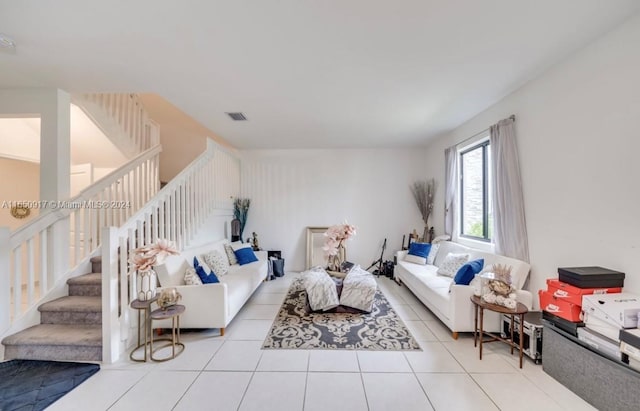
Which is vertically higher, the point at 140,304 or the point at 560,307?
the point at 560,307

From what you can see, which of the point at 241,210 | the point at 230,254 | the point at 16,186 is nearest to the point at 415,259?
the point at 230,254

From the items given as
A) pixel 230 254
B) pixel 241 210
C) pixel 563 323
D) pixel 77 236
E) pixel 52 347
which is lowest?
pixel 52 347

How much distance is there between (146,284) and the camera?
274 centimetres

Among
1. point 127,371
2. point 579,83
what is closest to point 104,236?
point 127,371

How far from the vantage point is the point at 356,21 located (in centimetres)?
180

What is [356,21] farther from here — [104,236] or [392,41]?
[104,236]

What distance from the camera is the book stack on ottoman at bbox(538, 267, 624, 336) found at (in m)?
1.87

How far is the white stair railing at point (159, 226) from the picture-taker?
7.70 ft

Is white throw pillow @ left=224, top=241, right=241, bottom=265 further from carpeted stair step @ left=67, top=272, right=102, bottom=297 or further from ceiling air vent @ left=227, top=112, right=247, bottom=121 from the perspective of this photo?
ceiling air vent @ left=227, top=112, right=247, bottom=121

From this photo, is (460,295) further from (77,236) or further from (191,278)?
(77,236)

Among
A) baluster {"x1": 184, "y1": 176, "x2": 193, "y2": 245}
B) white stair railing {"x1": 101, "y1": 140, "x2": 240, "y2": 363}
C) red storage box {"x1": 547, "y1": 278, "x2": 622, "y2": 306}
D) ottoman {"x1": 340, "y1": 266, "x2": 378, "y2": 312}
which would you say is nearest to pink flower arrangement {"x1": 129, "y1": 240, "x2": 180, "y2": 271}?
white stair railing {"x1": 101, "y1": 140, "x2": 240, "y2": 363}

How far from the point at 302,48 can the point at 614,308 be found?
3003 mm

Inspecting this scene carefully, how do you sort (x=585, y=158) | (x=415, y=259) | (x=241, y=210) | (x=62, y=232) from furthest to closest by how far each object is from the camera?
(x=241, y=210)
(x=415, y=259)
(x=62, y=232)
(x=585, y=158)

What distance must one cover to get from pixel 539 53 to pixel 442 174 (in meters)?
2.79
